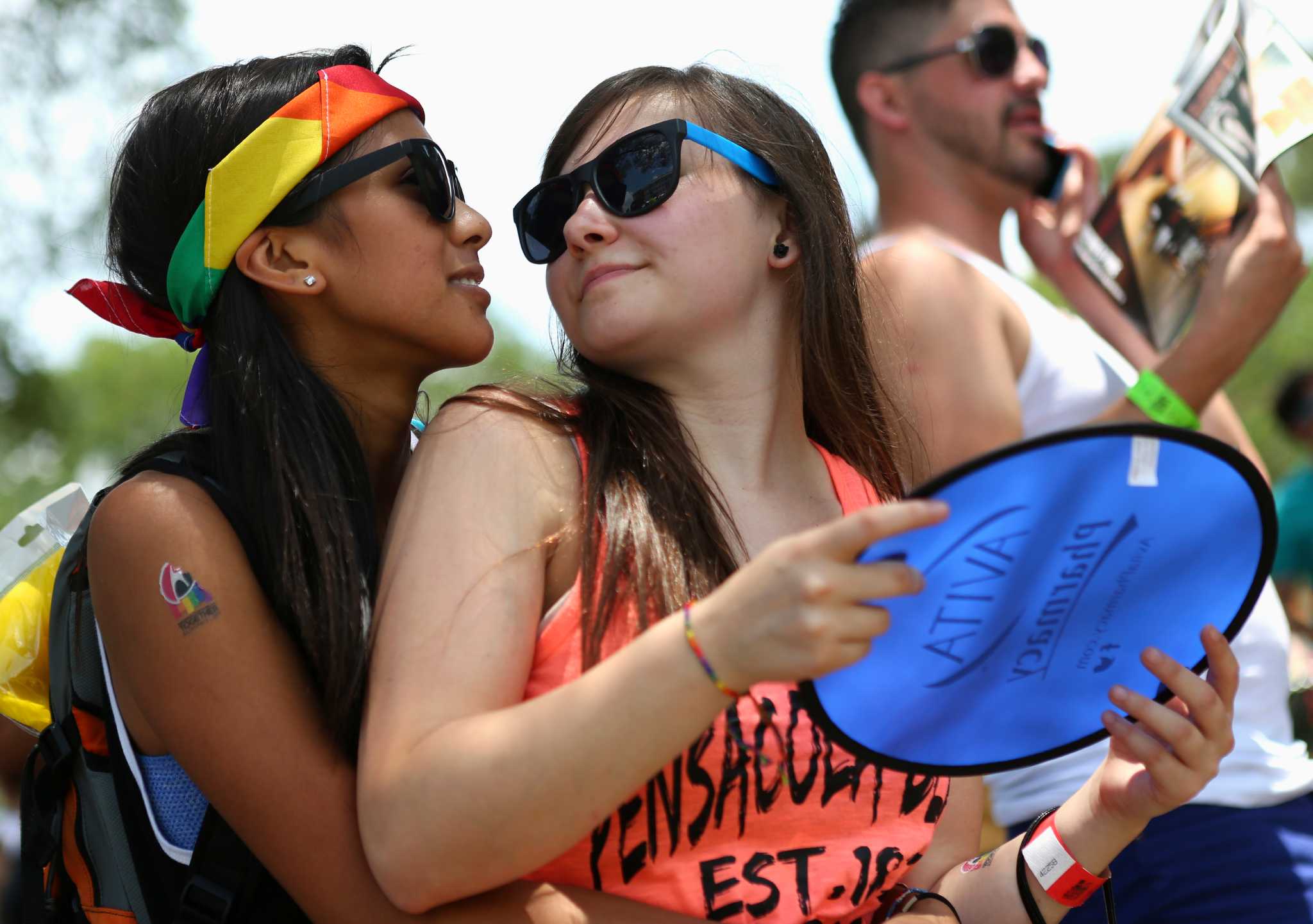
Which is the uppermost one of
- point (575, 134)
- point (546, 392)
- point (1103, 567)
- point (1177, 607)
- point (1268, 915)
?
point (575, 134)

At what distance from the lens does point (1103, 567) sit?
1617 millimetres

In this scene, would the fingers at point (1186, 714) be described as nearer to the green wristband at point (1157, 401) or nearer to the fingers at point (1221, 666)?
the fingers at point (1221, 666)

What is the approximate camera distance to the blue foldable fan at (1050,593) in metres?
1.46

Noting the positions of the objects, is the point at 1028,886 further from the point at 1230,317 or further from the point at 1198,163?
the point at 1198,163

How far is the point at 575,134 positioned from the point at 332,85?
1.50 ft

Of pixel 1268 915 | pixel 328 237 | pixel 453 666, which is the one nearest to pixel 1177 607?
pixel 453 666

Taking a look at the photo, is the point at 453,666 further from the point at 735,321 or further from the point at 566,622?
the point at 735,321

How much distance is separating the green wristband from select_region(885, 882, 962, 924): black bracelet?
1605 mm

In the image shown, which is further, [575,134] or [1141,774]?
[575,134]

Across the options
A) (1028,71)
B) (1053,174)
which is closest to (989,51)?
(1028,71)

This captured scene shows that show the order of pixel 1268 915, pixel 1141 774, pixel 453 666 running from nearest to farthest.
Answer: pixel 453 666, pixel 1141 774, pixel 1268 915

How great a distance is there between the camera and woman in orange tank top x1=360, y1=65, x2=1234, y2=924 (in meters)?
1.43

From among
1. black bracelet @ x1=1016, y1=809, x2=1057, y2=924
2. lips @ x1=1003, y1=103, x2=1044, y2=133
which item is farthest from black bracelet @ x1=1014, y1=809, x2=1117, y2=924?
lips @ x1=1003, y1=103, x2=1044, y2=133

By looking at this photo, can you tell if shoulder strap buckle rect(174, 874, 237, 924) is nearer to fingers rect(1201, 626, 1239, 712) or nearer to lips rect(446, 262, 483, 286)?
lips rect(446, 262, 483, 286)
